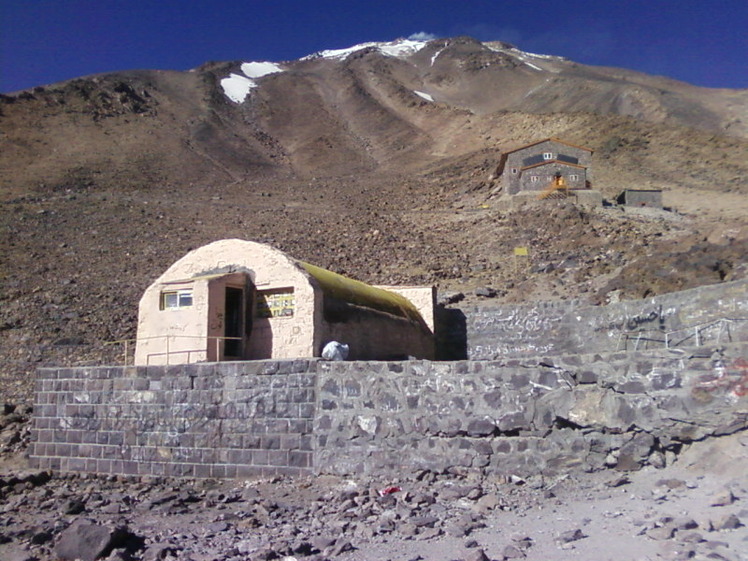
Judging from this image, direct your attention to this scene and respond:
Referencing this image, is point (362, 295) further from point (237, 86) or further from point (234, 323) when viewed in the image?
point (237, 86)

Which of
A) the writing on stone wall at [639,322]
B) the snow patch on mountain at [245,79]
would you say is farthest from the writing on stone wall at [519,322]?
the snow patch on mountain at [245,79]

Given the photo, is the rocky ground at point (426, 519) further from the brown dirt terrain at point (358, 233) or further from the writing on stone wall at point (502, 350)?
the writing on stone wall at point (502, 350)

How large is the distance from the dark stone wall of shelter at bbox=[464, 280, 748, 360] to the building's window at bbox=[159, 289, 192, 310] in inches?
279

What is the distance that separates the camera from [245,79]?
270 ft

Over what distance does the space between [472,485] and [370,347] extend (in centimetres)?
520

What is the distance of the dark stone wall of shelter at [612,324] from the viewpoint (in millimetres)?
11688

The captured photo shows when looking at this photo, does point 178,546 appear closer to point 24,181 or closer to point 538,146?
point 538,146

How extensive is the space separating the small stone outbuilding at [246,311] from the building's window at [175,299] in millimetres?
17

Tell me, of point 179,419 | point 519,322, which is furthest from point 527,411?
point 519,322

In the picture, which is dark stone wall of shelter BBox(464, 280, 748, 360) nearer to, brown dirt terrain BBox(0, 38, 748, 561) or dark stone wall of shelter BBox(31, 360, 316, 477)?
brown dirt terrain BBox(0, 38, 748, 561)

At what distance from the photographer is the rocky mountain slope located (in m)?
19.8

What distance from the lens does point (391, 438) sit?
8.33 m

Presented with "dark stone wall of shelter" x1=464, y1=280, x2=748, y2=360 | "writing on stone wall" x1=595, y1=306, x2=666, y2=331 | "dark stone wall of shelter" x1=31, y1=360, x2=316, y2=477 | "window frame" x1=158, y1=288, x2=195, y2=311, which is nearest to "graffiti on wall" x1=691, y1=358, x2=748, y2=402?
"dark stone wall of shelter" x1=464, y1=280, x2=748, y2=360

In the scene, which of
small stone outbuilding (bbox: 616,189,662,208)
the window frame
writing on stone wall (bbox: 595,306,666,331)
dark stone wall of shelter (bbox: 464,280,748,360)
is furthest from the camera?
small stone outbuilding (bbox: 616,189,662,208)
